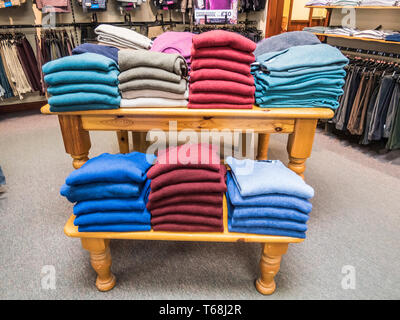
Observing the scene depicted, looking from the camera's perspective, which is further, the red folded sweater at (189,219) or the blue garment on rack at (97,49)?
the blue garment on rack at (97,49)

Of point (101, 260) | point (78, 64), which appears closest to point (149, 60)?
point (78, 64)

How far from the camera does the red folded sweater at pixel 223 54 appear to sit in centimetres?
119

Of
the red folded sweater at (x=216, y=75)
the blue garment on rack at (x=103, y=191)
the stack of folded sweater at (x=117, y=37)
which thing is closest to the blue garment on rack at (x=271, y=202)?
the blue garment on rack at (x=103, y=191)

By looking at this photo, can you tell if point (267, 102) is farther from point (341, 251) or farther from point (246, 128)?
point (341, 251)

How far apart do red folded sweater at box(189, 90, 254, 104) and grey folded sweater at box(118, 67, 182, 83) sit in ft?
0.35

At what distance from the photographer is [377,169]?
2.46 metres

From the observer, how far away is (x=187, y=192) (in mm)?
1115

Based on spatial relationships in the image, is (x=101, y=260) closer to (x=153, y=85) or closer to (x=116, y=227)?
(x=116, y=227)

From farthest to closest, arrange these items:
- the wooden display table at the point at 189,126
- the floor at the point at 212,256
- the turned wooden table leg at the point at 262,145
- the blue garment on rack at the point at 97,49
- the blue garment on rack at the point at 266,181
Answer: the turned wooden table leg at the point at 262,145
the blue garment on rack at the point at 97,49
the floor at the point at 212,256
the wooden display table at the point at 189,126
the blue garment on rack at the point at 266,181

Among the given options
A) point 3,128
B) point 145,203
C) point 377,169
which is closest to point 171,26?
point 3,128

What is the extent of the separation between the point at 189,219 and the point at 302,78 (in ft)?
2.59

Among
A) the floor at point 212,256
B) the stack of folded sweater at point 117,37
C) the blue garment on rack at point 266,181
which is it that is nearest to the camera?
the blue garment on rack at point 266,181

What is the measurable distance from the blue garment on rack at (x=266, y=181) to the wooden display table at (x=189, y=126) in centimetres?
17

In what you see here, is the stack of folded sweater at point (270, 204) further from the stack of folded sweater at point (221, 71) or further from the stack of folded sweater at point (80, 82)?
the stack of folded sweater at point (80, 82)
